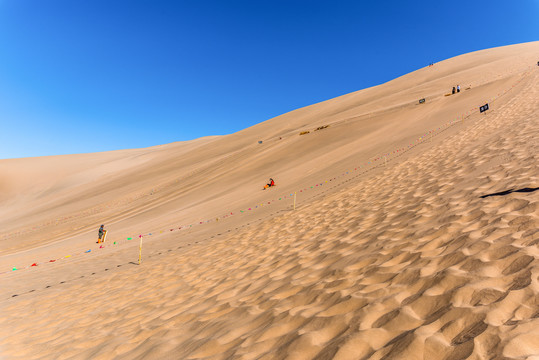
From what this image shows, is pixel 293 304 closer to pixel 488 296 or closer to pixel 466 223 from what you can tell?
pixel 488 296

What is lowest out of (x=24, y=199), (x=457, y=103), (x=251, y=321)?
(x=251, y=321)

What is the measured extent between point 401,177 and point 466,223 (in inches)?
193

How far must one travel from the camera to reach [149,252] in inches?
343

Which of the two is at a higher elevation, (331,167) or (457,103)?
(457,103)

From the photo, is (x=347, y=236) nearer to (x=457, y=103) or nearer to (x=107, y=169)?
(x=457, y=103)

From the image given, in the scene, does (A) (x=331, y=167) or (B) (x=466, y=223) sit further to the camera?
(A) (x=331, y=167)

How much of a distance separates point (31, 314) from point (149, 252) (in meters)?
Answer: 3.54

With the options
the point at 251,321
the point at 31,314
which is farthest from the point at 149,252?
the point at 251,321

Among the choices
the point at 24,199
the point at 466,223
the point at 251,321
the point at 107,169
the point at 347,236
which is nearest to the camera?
the point at 251,321

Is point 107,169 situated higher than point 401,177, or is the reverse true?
point 107,169

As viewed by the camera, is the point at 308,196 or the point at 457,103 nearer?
the point at 308,196

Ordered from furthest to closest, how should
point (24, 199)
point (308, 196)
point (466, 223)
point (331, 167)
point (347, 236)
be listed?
1. point (24, 199)
2. point (331, 167)
3. point (308, 196)
4. point (347, 236)
5. point (466, 223)

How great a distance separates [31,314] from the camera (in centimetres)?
527

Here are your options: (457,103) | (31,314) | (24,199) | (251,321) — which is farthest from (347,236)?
(24,199)
